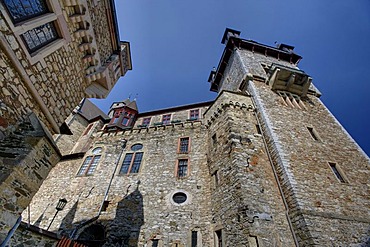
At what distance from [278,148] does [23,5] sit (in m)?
10.2

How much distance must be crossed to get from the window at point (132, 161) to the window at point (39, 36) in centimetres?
996

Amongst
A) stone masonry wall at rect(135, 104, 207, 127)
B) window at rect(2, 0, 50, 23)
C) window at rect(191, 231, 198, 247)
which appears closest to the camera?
window at rect(2, 0, 50, 23)

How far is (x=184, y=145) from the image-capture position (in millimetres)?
14133

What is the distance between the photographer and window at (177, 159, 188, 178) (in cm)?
1208

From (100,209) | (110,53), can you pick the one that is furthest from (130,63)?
(100,209)

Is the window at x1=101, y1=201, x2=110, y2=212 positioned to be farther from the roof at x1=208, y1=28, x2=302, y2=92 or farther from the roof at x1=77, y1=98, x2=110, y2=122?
the roof at x1=208, y1=28, x2=302, y2=92

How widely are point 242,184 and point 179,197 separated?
176 inches

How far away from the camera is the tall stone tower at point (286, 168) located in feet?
21.8

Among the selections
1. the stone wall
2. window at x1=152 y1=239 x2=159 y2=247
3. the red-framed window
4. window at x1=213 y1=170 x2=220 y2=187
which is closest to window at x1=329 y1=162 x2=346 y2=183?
window at x1=213 y1=170 x2=220 y2=187

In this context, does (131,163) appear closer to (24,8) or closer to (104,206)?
(104,206)

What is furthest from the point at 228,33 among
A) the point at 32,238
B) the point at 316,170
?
the point at 32,238

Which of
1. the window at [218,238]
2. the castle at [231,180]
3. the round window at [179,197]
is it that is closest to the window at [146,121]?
the castle at [231,180]

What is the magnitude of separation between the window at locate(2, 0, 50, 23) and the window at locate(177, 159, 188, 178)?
1031cm

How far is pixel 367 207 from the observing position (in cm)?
739
